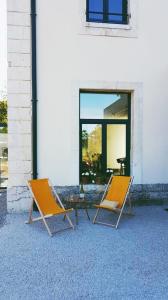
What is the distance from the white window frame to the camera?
23.9 ft

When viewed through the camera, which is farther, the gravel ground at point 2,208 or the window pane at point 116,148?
the window pane at point 116,148

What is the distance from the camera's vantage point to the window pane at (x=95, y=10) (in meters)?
7.51

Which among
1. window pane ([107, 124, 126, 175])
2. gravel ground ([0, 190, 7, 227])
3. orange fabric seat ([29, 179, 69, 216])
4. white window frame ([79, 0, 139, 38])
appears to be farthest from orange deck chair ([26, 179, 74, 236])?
white window frame ([79, 0, 139, 38])

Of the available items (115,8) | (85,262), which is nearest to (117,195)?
(85,262)

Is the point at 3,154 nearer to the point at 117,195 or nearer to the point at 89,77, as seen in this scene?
the point at 89,77

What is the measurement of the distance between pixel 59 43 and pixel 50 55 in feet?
1.17

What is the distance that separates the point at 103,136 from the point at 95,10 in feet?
10.1

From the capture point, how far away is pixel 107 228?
581cm

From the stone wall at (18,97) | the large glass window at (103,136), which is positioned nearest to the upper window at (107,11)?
the stone wall at (18,97)

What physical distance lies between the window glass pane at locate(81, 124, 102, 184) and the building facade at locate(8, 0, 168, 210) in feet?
0.08

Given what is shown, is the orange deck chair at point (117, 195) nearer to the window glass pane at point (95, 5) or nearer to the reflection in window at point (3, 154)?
the window glass pane at point (95, 5)

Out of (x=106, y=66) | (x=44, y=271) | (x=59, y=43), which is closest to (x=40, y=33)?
(x=59, y=43)

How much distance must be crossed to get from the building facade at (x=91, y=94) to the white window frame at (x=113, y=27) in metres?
0.02

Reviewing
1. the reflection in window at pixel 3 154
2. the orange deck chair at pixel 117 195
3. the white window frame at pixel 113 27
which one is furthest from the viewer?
the reflection in window at pixel 3 154
